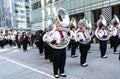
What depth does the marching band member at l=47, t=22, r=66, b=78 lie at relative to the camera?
8633 mm

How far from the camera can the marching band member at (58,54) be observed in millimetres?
8633

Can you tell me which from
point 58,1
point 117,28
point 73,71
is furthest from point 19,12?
point 73,71

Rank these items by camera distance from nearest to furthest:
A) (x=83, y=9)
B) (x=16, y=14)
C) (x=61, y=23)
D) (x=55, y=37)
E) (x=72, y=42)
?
1. (x=55, y=37)
2. (x=61, y=23)
3. (x=72, y=42)
4. (x=83, y=9)
5. (x=16, y=14)

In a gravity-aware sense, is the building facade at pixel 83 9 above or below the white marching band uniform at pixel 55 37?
above

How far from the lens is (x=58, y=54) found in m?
8.62

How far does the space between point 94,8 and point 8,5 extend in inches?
2212

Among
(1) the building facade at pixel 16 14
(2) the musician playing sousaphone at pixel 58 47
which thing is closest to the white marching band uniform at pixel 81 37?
(2) the musician playing sousaphone at pixel 58 47

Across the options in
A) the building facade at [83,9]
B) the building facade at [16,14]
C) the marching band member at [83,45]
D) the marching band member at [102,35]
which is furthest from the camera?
the building facade at [16,14]

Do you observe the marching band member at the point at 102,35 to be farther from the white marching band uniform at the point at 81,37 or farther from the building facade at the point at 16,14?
the building facade at the point at 16,14

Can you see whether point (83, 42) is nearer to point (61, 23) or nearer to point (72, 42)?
point (61, 23)

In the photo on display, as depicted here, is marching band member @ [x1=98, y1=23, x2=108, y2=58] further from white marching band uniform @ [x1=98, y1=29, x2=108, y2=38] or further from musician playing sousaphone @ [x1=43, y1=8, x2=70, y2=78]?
musician playing sousaphone @ [x1=43, y1=8, x2=70, y2=78]

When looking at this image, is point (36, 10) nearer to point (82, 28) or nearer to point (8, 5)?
point (8, 5)

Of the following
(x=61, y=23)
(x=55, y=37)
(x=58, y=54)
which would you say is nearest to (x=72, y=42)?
(x=61, y=23)

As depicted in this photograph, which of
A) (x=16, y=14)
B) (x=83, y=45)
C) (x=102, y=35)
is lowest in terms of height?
(x=83, y=45)
